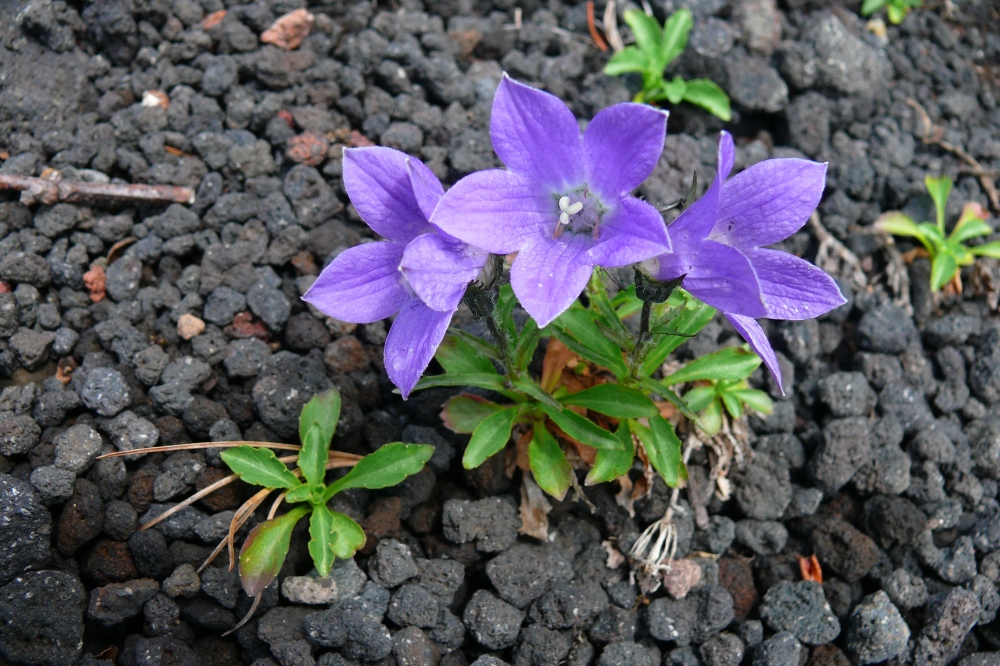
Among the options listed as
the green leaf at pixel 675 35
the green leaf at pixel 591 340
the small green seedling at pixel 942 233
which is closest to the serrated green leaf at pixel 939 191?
the small green seedling at pixel 942 233

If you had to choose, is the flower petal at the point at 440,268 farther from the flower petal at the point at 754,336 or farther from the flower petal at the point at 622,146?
the flower petal at the point at 754,336

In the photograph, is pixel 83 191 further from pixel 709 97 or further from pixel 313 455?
pixel 709 97

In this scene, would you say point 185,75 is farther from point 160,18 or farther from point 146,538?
point 146,538

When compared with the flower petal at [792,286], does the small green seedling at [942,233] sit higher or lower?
lower

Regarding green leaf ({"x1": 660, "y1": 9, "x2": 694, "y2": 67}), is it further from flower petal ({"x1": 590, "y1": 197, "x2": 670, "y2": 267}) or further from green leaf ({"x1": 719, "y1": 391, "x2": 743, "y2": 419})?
flower petal ({"x1": 590, "y1": 197, "x2": 670, "y2": 267})

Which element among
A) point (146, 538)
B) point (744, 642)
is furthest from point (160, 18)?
point (744, 642)

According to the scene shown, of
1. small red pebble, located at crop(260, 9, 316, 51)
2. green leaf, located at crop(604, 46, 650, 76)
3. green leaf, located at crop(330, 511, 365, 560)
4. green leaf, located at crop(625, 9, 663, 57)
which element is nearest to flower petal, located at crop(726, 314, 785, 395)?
green leaf, located at crop(330, 511, 365, 560)
